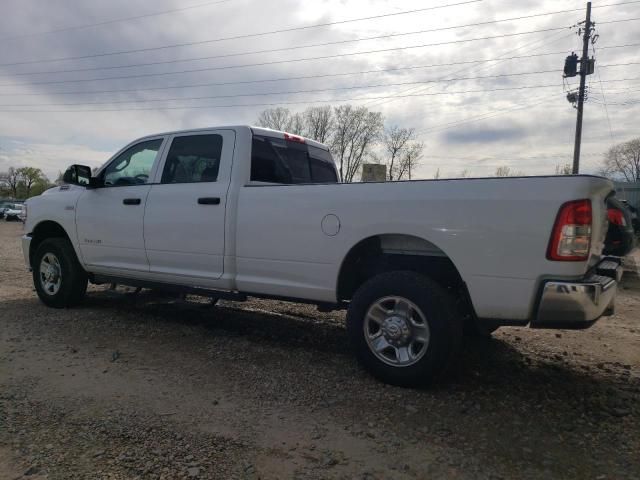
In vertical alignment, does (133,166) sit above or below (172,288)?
above

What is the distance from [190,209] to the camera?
4660 mm

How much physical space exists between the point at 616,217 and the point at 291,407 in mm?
2883

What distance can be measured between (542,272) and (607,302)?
677 mm

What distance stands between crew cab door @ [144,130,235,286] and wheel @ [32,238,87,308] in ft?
4.68

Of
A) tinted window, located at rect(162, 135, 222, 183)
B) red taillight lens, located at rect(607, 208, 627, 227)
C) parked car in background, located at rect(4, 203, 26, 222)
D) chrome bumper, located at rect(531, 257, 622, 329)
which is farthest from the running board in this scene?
parked car in background, located at rect(4, 203, 26, 222)

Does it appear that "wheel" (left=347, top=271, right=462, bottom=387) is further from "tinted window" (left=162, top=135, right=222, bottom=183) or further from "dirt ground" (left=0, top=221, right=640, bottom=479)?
"tinted window" (left=162, top=135, right=222, bottom=183)

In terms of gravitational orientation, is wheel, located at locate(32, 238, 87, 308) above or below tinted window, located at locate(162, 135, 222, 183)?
below

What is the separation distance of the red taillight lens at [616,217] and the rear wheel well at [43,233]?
19.6 feet

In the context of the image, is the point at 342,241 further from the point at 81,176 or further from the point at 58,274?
the point at 58,274

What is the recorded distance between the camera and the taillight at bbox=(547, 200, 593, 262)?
9.59 feet

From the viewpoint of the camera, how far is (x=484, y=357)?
14.3ft

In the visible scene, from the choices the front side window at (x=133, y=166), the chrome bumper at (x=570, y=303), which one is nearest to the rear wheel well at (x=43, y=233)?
the front side window at (x=133, y=166)

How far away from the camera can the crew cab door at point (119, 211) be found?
5.16 metres

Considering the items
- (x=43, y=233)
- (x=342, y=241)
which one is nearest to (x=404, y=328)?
(x=342, y=241)
